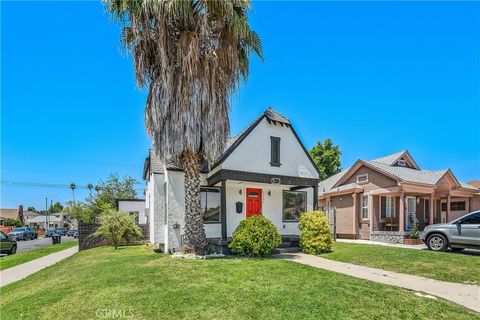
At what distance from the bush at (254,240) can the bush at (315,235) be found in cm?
220

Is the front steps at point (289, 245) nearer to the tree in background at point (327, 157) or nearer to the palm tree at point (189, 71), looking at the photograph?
the palm tree at point (189, 71)

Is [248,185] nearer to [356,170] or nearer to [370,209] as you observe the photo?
[370,209]

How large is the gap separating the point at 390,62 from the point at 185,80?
11439mm

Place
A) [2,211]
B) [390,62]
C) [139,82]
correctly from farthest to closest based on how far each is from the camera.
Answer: [2,211], [390,62], [139,82]

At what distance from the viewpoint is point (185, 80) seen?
36.3 ft

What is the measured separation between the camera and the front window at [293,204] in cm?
1638

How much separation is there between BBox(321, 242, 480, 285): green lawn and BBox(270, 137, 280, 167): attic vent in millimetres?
4781

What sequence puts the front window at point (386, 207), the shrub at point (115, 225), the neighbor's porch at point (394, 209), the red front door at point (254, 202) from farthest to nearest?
the front window at point (386, 207)
the neighbor's porch at point (394, 209)
the shrub at point (115, 225)
the red front door at point (254, 202)

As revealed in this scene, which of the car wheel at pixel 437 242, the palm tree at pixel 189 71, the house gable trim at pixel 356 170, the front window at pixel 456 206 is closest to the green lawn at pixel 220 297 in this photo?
the palm tree at pixel 189 71

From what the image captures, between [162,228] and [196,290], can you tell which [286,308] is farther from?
[162,228]

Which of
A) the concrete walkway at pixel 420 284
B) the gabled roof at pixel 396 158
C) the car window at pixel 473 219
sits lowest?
the concrete walkway at pixel 420 284

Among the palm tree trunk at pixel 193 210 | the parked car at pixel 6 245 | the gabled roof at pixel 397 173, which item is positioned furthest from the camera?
the parked car at pixel 6 245

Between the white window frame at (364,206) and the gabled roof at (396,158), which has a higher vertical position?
the gabled roof at (396,158)

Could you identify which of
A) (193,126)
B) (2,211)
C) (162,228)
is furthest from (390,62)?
(2,211)
